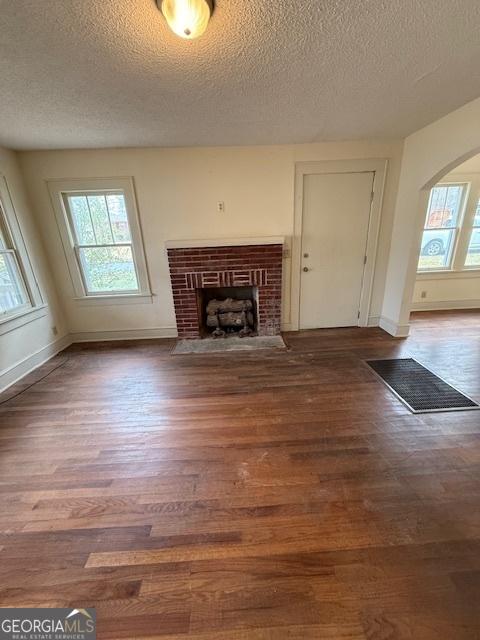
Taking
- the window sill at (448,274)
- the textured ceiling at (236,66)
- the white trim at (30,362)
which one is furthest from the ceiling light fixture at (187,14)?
the window sill at (448,274)

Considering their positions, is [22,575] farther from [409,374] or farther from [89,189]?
[89,189]

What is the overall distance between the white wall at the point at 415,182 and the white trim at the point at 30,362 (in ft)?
14.6

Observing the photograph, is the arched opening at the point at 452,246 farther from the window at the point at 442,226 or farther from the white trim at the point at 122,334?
the white trim at the point at 122,334

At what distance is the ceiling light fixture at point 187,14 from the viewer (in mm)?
1119

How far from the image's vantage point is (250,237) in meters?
3.31

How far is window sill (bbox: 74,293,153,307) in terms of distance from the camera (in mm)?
3500

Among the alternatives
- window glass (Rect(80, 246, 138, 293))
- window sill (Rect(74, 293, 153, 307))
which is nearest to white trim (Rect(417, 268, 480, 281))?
window sill (Rect(74, 293, 153, 307))

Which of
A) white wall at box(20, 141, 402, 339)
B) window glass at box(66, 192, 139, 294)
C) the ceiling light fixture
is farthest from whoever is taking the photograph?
window glass at box(66, 192, 139, 294)

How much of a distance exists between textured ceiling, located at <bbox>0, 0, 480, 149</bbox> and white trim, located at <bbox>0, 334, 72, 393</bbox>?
2.27m

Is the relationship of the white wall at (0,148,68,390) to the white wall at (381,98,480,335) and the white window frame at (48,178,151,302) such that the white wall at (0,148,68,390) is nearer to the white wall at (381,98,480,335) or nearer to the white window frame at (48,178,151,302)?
the white window frame at (48,178,151,302)

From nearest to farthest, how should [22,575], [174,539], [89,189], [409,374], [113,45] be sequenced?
1. [22,575]
2. [174,539]
3. [113,45]
4. [409,374]
5. [89,189]

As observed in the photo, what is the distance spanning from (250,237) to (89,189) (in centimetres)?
205

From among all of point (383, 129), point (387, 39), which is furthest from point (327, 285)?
point (387, 39)

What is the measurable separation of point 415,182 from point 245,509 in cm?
356
